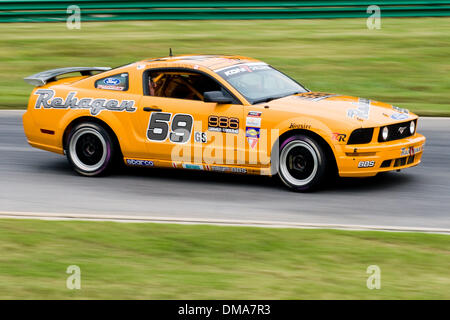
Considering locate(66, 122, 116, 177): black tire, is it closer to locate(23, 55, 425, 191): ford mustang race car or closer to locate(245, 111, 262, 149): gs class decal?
locate(23, 55, 425, 191): ford mustang race car

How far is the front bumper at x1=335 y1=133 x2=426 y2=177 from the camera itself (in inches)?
351

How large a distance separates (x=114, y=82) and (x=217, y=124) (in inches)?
63.0

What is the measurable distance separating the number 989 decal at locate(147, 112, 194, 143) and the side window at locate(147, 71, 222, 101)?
0.99 feet

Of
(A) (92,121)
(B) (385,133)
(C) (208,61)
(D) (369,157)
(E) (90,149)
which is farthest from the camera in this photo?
(E) (90,149)

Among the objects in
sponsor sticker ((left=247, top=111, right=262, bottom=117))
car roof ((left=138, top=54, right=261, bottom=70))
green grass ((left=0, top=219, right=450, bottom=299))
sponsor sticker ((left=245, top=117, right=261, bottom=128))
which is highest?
car roof ((left=138, top=54, right=261, bottom=70))

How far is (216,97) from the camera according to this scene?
9266 millimetres

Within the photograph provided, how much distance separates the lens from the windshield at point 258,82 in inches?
376

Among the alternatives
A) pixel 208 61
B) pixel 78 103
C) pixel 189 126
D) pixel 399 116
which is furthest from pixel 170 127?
pixel 399 116

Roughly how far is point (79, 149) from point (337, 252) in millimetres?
4508

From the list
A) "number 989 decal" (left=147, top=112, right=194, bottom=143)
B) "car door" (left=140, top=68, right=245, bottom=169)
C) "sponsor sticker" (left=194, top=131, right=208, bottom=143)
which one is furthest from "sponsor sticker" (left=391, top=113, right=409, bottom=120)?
"number 989 decal" (left=147, top=112, right=194, bottom=143)

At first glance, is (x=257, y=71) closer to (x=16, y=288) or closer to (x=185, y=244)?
(x=185, y=244)

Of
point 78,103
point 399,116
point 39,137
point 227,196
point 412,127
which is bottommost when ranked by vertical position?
point 227,196

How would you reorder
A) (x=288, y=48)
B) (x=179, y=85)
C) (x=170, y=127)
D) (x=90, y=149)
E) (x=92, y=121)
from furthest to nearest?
1. (x=288, y=48)
2. (x=90, y=149)
3. (x=92, y=121)
4. (x=179, y=85)
5. (x=170, y=127)

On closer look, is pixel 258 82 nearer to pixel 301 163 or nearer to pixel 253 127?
pixel 253 127
